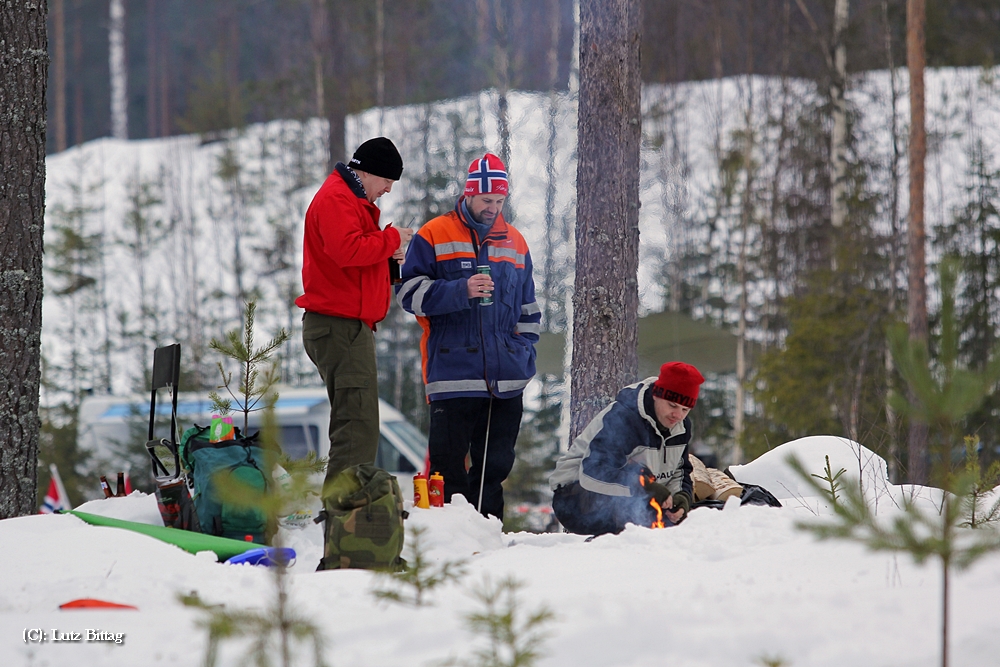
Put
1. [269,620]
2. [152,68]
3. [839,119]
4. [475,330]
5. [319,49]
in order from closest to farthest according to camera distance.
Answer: [269,620]
[475,330]
[839,119]
[319,49]
[152,68]

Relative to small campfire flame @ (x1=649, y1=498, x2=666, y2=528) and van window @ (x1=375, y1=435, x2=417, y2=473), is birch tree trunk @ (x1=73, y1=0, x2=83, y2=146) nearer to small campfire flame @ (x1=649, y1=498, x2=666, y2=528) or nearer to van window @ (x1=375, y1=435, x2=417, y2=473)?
van window @ (x1=375, y1=435, x2=417, y2=473)

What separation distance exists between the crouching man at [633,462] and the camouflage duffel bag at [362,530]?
3.17 feet

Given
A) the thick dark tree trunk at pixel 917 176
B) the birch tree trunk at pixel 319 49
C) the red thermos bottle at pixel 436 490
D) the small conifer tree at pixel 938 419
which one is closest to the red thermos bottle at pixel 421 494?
the red thermos bottle at pixel 436 490

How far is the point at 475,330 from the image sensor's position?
433 centimetres

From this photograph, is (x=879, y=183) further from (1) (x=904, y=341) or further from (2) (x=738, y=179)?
(1) (x=904, y=341)

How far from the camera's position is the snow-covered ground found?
6.78 feet

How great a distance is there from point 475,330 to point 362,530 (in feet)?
4.62

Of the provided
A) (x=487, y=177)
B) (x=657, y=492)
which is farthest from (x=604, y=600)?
(x=487, y=177)

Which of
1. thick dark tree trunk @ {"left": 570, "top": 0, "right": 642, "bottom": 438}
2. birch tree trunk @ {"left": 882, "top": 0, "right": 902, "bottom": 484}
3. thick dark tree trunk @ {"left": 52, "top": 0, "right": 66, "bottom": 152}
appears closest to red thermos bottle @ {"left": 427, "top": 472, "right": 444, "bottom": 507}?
thick dark tree trunk @ {"left": 570, "top": 0, "right": 642, "bottom": 438}

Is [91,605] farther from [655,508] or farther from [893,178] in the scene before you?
[893,178]

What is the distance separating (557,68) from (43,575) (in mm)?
11316

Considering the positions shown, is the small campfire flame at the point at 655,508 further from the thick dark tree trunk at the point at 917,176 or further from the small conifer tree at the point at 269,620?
the thick dark tree trunk at the point at 917,176

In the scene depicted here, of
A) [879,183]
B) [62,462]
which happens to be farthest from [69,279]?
[879,183]

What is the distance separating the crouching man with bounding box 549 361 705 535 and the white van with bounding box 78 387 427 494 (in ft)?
18.8
